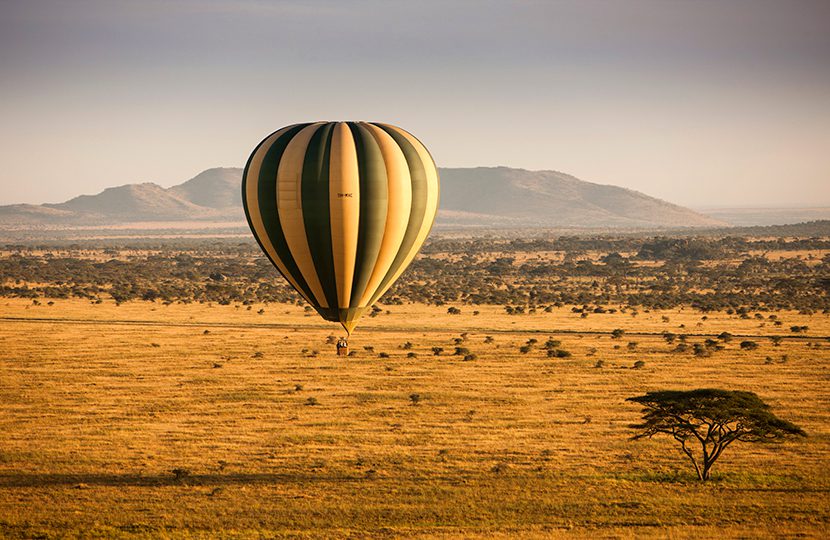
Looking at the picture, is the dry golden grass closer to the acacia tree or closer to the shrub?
the acacia tree

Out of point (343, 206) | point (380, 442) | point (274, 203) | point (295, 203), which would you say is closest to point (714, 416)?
point (380, 442)

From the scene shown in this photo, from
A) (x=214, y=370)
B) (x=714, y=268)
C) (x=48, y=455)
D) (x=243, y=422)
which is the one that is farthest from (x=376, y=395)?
(x=714, y=268)

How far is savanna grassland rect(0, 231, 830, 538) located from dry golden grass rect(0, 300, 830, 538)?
0.36 feet

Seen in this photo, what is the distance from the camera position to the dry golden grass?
1070 inches

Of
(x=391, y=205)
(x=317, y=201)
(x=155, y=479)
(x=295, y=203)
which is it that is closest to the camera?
(x=155, y=479)

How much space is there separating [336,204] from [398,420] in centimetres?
936

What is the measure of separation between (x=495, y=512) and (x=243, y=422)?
14.0 metres

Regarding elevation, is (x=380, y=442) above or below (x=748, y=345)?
below

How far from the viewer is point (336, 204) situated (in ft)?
112

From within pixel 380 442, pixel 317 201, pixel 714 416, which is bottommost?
pixel 380 442

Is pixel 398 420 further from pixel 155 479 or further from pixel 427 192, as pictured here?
pixel 155 479

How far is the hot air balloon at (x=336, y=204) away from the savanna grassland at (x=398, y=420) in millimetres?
5688

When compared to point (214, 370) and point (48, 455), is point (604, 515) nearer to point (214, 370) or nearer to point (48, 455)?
point (48, 455)

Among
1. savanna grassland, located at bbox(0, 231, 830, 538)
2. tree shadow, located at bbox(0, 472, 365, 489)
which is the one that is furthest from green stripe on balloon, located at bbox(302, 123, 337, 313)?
tree shadow, located at bbox(0, 472, 365, 489)
